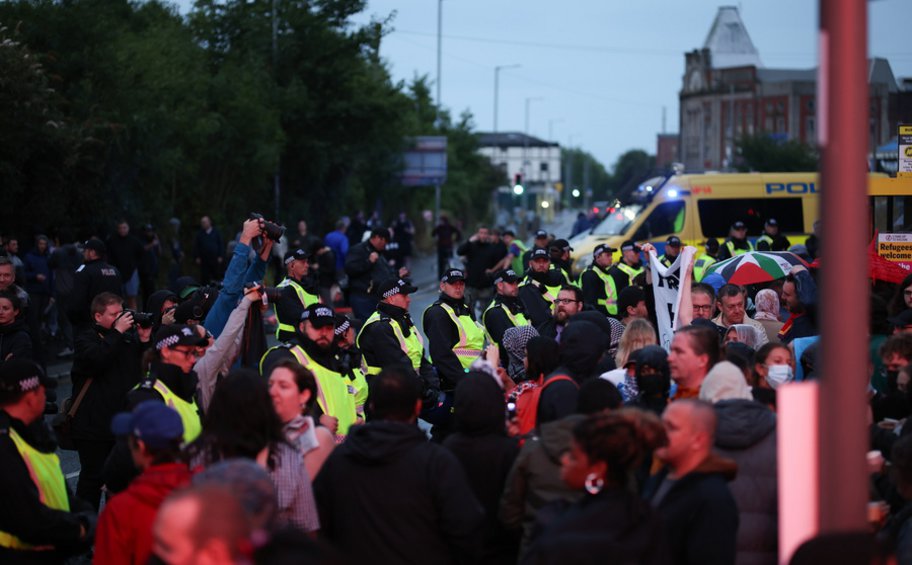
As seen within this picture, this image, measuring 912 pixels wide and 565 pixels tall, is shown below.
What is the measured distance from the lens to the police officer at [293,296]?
1054 centimetres

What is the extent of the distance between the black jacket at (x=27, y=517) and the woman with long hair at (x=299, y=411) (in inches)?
38.2

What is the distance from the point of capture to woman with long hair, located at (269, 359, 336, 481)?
20.0 feet

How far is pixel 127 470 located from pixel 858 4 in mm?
3996

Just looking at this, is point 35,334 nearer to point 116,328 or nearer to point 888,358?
point 116,328

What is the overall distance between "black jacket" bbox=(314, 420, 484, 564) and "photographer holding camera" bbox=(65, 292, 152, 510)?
131 inches

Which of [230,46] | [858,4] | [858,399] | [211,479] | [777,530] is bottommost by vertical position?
[777,530]

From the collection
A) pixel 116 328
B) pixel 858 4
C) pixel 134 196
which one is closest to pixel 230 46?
pixel 134 196

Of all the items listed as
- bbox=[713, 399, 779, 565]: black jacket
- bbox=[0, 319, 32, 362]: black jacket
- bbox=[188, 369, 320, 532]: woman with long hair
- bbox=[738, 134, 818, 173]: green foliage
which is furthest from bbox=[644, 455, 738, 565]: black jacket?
bbox=[738, 134, 818, 173]: green foliage

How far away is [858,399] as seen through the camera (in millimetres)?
3959

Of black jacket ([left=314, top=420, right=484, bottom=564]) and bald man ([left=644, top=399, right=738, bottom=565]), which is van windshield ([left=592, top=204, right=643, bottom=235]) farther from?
bald man ([left=644, top=399, right=738, bottom=565])

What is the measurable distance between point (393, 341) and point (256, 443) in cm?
436

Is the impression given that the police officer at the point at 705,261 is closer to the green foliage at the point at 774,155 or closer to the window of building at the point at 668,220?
the window of building at the point at 668,220

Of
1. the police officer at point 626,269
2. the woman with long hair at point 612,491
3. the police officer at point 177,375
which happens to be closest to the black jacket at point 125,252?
the police officer at point 626,269

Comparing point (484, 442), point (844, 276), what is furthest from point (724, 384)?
point (844, 276)
